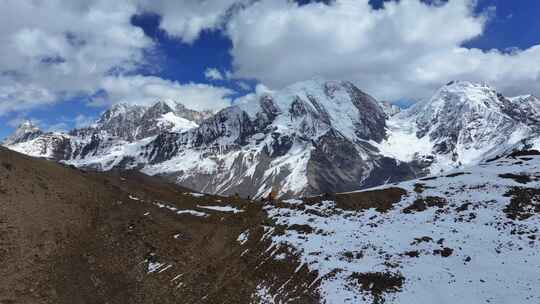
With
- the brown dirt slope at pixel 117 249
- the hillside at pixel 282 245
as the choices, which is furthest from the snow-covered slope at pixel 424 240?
the brown dirt slope at pixel 117 249

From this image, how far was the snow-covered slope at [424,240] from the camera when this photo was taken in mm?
34031

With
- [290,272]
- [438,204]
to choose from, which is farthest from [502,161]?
[290,272]

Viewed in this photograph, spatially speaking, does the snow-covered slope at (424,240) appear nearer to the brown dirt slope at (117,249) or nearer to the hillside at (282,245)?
the hillside at (282,245)

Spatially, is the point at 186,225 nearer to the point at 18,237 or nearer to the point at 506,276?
the point at 18,237

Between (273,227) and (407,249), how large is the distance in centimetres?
1653

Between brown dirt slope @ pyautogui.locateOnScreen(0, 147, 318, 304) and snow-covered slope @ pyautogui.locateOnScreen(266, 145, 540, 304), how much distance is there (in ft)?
10.3

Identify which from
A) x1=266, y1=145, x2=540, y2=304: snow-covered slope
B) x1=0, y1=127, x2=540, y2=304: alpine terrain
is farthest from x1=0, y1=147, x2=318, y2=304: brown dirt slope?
x1=266, y1=145, x2=540, y2=304: snow-covered slope

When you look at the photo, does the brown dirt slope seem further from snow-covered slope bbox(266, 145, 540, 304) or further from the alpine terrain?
snow-covered slope bbox(266, 145, 540, 304)

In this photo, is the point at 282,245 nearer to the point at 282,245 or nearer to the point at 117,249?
the point at 282,245

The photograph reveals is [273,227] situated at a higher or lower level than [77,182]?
lower

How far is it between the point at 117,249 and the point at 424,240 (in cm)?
3320

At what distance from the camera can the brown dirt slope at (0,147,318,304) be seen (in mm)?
41875

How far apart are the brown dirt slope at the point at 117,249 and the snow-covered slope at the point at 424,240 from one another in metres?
3.12

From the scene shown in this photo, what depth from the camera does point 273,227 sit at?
52969 millimetres
